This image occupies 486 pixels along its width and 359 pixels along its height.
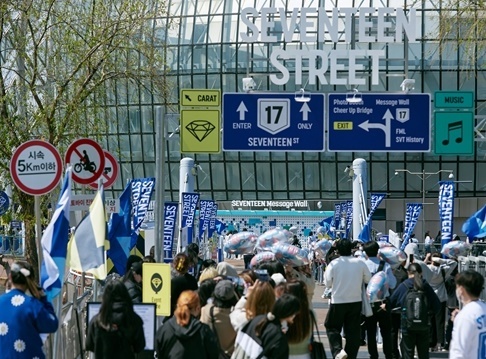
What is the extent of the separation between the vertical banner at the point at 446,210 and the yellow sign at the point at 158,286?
578 inches

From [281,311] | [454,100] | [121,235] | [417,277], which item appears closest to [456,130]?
[454,100]

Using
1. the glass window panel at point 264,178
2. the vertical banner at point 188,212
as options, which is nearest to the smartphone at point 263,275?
the vertical banner at point 188,212

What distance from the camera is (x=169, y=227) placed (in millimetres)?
27672

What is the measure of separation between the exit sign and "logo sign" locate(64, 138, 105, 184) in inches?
402

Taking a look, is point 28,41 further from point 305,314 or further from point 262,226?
point 262,226

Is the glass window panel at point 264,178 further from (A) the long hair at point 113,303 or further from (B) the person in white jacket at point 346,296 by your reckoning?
(A) the long hair at point 113,303

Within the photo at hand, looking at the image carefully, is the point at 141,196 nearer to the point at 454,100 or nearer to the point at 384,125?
the point at 384,125

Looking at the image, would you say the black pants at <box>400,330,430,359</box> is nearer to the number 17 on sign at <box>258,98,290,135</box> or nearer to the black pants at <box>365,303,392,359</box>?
the black pants at <box>365,303,392,359</box>

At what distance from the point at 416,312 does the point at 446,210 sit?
540 inches

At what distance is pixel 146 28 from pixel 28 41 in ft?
7.49

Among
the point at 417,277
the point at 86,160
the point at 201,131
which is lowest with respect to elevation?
the point at 417,277

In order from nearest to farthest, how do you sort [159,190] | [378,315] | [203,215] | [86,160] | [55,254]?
1. [55,254]
2. [86,160]
3. [378,315]
4. [159,190]
5. [203,215]

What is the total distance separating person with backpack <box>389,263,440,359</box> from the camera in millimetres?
15898

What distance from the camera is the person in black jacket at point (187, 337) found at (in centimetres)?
1021
